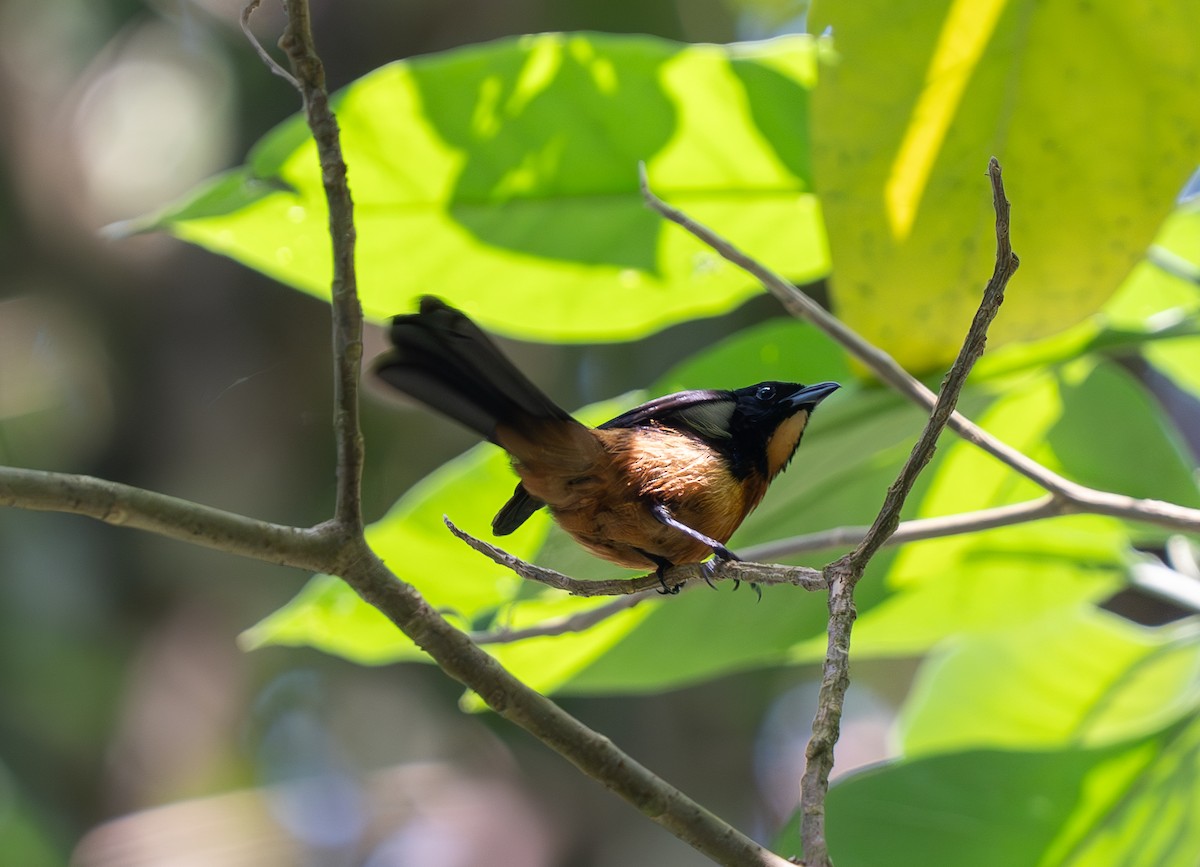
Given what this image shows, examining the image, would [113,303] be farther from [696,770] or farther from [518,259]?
[518,259]

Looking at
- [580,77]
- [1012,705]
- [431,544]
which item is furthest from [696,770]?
[580,77]

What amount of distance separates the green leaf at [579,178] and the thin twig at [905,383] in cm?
58

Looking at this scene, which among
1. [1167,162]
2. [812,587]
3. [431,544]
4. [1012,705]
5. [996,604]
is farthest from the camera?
[1012,705]

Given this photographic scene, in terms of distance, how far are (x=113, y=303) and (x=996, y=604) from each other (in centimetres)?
399

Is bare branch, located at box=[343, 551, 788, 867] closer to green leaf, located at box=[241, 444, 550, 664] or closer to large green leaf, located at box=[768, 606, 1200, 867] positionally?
green leaf, located at box=[241, 444, 550, 664]

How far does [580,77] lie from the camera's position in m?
2.07

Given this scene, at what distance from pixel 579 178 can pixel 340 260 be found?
1035mm

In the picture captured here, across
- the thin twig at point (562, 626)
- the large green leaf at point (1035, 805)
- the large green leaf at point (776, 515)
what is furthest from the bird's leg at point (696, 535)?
the large green leaf at point (1035, 805)

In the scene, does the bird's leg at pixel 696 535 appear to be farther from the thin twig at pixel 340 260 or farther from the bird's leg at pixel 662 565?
the thin twig at pixel 340 260

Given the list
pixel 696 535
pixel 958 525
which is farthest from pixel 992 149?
pixel 696 535

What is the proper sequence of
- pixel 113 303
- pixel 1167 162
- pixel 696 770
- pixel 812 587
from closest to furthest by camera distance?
pixel 812 587 → pixel 1167 162 → pixel 696 770 → pixel 113 303

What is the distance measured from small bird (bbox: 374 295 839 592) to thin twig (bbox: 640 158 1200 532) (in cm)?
10

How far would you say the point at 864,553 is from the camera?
99 centimetres

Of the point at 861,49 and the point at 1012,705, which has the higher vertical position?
the point at 861,49
